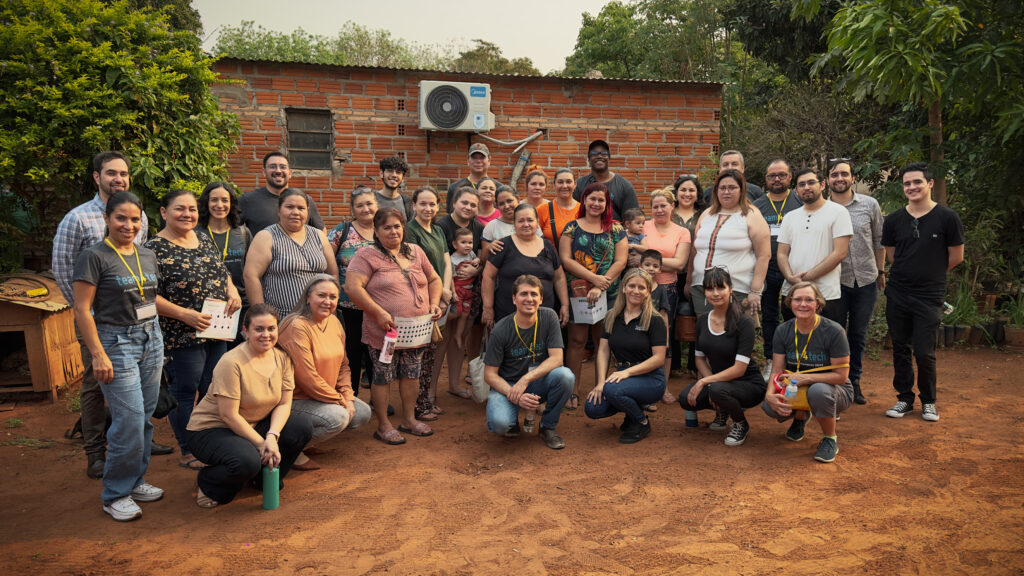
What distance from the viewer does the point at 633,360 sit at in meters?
4.86

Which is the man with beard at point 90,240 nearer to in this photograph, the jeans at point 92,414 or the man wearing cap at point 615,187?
the jeans at point 92,414

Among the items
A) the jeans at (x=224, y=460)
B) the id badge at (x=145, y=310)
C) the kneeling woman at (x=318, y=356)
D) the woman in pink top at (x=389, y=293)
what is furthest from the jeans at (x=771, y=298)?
the id badge at (x=145, y=310)

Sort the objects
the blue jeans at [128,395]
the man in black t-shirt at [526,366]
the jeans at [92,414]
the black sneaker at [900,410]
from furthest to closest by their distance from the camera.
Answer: the black sneaker at [900,410] < the man in black t-shirt at [526,366] < the jeans at [92,414] < the blue jeans at [128,395]

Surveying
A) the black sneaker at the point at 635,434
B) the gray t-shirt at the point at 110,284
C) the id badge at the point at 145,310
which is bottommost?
the black sneaker at the point at 635,434

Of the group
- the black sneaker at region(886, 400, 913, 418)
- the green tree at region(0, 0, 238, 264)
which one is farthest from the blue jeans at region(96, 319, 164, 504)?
the black sneaker at region(886, 400, 913, 418)

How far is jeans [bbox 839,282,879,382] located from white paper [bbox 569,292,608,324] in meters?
1.85

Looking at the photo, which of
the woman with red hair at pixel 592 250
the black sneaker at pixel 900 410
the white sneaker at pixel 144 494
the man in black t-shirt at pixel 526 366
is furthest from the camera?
the woman with red hair at pixel 592 250

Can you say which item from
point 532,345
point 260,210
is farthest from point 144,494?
point 532,345

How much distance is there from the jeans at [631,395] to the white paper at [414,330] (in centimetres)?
128

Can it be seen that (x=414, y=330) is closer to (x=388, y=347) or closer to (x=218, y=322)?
(x=388, y=347)

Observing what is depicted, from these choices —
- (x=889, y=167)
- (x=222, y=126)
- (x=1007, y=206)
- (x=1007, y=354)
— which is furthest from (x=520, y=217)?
(x=889, y=167)

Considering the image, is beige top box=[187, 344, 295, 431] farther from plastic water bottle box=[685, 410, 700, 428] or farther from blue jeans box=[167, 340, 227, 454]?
plastic water bottle box=[685, 410, 700, 428]

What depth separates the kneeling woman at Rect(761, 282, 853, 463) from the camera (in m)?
4.30

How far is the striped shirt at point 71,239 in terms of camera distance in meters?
3.66
